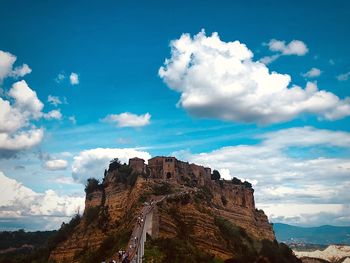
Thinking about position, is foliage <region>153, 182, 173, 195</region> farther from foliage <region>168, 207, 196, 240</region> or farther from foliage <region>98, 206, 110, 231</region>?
foliage <region>98, 206, 110, 231</region>

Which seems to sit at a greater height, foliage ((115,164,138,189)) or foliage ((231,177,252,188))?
foliage ((231,177,252,188))

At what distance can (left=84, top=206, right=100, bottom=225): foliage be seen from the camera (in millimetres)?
87812

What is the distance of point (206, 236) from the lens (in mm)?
69188

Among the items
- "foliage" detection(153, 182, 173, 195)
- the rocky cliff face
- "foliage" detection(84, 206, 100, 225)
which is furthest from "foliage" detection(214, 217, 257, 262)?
"foliage" detection(84, 206, 100, 225)

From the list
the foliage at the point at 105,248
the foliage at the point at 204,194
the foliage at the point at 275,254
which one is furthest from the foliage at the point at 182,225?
the foliage at the point at 275,254

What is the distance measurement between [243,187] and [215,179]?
9511mm

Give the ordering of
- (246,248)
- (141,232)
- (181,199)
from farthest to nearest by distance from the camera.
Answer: (246,248) → (181,199) → (141,232)

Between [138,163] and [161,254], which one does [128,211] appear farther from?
[161,254]

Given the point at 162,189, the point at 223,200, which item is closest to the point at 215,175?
the point at 223,200

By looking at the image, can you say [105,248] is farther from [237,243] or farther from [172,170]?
[172,170]

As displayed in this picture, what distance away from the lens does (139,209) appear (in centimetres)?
7031

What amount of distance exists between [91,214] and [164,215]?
2802cm

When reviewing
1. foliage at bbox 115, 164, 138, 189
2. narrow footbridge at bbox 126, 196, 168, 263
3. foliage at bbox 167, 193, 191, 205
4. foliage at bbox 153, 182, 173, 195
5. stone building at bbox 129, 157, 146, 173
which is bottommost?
narrow footbridge at bbox 126, 196, 168, 263

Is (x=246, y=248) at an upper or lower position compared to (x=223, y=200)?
lower
